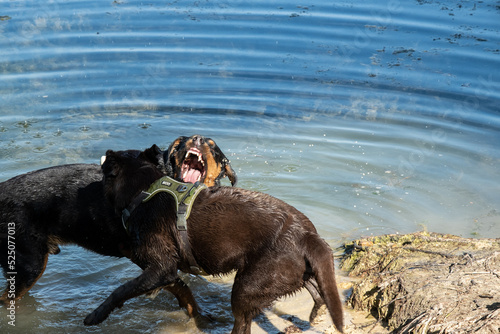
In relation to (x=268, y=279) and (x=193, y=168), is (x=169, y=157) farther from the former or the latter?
(x=268, y=279)

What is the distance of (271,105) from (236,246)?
6.11 meters

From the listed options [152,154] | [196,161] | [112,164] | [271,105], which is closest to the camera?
[112,164]

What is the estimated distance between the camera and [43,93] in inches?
434

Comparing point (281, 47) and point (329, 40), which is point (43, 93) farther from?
point (329, 40)

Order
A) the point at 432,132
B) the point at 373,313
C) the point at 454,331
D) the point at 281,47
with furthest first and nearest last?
the point at 281,47 → the point at 432,132 → the point at 373,313 → the point at 454,331

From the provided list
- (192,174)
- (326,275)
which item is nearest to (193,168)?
(192,174)

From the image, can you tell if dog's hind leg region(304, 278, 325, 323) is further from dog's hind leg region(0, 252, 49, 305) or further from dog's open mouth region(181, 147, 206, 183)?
dog's hind leg region(0, 252, 49, 305)

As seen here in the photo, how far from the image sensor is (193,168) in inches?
267

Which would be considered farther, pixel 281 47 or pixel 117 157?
pixel 281 47

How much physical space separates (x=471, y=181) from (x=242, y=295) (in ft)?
15.8

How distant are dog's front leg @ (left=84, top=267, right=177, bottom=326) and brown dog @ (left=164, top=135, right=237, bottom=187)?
1710mm

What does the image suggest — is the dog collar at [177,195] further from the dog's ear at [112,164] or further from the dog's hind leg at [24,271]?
the dog's hind leg at [24,271]

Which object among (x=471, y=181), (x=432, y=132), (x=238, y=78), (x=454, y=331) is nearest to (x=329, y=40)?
(x=238, y=78)

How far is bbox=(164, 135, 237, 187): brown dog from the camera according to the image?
652 cm
